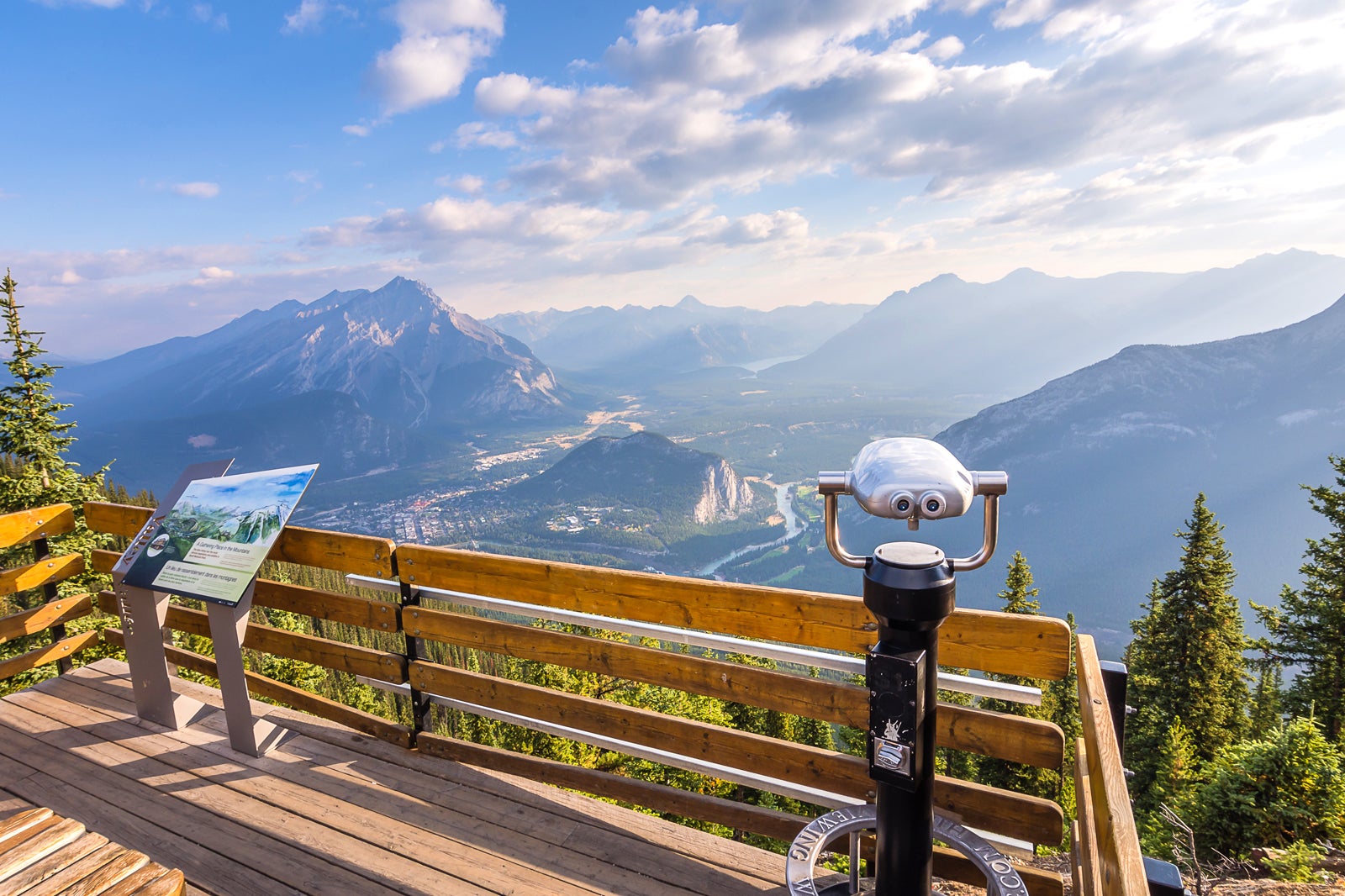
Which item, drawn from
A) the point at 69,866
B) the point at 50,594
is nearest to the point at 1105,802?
the point at 69,866

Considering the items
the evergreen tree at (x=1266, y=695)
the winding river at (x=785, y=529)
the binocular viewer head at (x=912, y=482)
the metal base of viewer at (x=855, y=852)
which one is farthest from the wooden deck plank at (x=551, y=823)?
the winding river at (x=785, y=529)

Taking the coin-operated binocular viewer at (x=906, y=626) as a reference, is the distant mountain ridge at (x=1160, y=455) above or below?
below

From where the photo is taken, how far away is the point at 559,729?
3123mm

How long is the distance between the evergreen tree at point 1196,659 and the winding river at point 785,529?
94.4 meters

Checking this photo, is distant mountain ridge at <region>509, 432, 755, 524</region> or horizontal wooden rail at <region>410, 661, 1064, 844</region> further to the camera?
distant mountain ridge at <region>509, 432, 755, 524</region>

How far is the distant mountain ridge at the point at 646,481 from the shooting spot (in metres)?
150

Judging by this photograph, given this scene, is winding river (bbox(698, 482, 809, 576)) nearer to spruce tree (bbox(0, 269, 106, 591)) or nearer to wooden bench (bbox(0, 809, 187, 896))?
spruce tree (bbox(0, 269, 106, 591))

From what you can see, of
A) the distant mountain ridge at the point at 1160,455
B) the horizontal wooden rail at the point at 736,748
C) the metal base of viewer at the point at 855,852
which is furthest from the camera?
the distant mountain ridge at the point at 1160,455

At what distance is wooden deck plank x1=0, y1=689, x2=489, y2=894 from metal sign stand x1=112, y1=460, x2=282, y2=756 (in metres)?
0.15

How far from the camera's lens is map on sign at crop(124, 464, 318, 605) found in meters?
3.22

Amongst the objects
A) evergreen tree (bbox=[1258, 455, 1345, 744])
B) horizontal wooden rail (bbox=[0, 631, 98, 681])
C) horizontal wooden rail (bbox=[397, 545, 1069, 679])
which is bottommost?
evergreen tree (bbox=[1258, 455, 1345, 744])

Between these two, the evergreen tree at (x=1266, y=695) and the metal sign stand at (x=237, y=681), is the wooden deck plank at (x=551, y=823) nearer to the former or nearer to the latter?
the metal sign stand at (x=237, y=681)

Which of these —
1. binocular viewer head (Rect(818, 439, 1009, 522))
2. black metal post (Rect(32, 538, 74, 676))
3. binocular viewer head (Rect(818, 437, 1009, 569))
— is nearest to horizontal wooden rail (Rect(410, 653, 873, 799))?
binocular viewer head (Rect(818, 437, 1009, 569))

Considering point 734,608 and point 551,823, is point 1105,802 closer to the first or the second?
point 734,608
